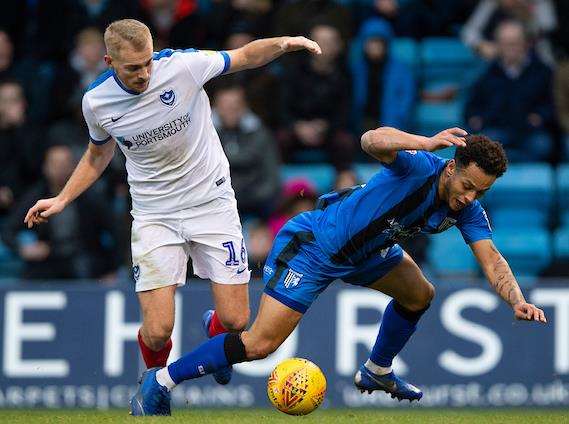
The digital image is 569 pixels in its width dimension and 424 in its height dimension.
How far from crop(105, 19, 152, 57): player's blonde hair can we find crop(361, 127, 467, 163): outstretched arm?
1.50 meters

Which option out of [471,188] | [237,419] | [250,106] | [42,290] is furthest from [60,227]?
[471,188]

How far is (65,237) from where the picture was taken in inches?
507

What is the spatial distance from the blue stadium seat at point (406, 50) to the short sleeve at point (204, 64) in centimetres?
604

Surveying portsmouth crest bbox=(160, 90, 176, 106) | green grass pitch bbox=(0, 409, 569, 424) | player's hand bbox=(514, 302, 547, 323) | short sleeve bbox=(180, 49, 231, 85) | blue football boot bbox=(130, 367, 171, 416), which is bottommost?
green grass pitch bbox=(0, 409, 569, 424)

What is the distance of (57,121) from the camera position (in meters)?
14.2

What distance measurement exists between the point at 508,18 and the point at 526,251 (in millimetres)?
2432

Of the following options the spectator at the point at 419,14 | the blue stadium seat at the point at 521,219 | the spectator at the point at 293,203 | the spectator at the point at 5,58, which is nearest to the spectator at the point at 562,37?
the spectator at the point at 419,14

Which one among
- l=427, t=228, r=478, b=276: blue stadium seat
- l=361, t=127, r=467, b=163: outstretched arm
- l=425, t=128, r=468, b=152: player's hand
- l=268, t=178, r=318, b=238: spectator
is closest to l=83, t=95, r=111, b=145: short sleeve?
l=361, t=127, r=467, b=163: outstretched arm

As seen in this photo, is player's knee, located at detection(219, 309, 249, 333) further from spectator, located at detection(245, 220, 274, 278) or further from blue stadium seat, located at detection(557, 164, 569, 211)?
blue stadium seat, located at detection(557, 164, 569, 211)

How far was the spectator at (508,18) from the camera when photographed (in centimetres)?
1449

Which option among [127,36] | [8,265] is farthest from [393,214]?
[8,265]

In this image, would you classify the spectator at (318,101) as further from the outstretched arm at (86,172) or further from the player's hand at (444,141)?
the player's hand at (444,141)

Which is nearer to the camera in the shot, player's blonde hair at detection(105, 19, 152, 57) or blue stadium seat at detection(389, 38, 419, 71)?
player's blonde hair at detection(105, 19, 152, 57)

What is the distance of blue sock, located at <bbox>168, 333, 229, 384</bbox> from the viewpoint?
873 centimetres
